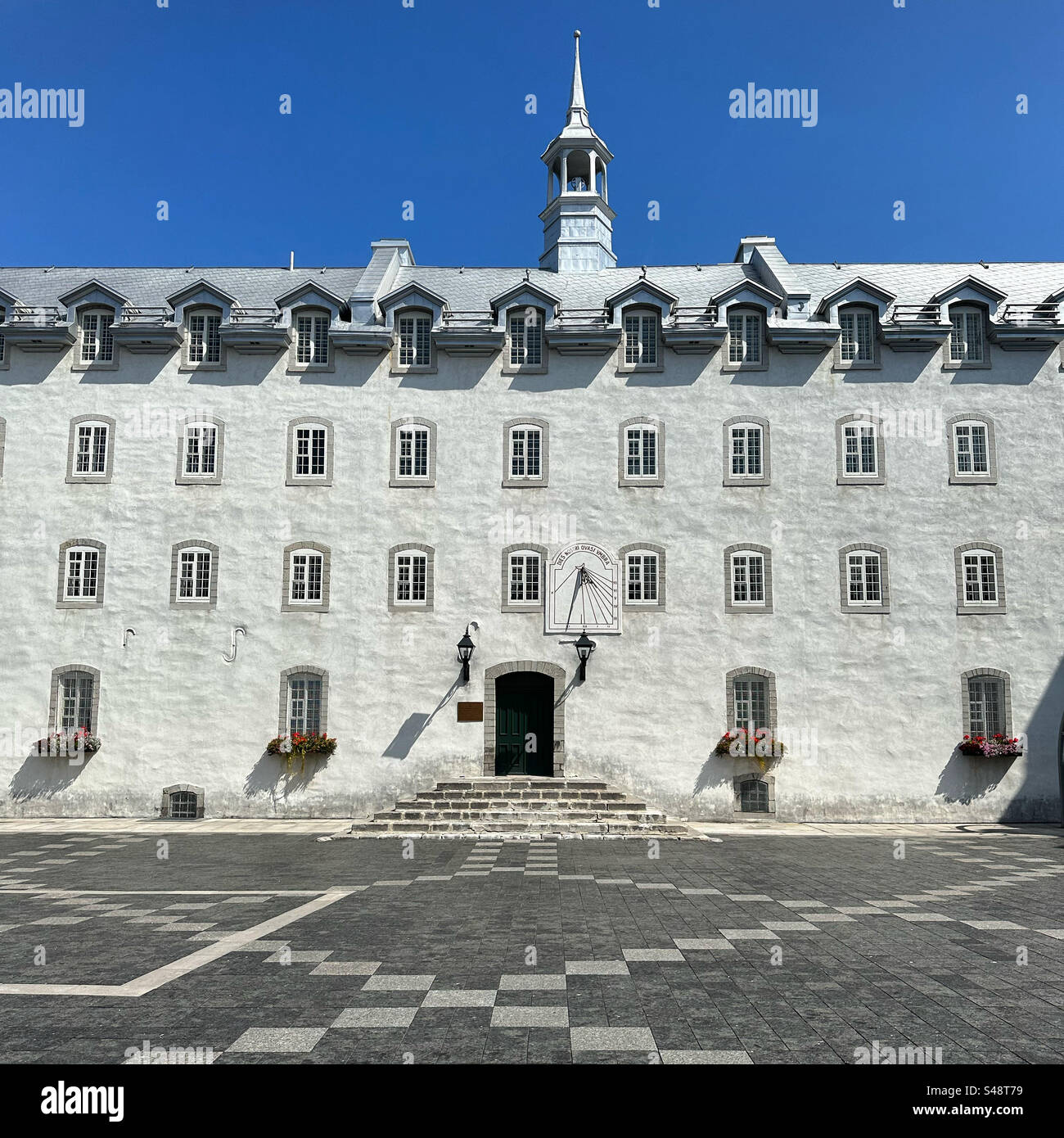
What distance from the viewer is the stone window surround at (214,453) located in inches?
1024

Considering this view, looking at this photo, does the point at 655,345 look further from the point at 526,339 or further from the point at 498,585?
the point at 498,585

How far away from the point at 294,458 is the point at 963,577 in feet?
59.9

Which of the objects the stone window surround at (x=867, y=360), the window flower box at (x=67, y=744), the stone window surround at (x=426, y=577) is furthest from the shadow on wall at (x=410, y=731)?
the stone window surround at (x=867, y=360)

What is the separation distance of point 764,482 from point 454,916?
1768cm

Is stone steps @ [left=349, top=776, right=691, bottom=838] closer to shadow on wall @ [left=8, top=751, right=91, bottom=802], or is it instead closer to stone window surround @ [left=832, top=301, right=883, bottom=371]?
shadow on wall @ [left=8, top=751, right=91, bottom=802]

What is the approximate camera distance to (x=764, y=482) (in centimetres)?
2589

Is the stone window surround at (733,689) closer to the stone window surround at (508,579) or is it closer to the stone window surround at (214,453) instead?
the stone window surround at (508,579)

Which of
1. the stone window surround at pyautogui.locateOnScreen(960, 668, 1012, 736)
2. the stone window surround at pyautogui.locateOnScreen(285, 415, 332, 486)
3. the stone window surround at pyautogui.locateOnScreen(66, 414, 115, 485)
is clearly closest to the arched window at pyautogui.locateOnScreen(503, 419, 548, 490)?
the stone window surround at pyautogui.locateOnScreen(285, 415, 332, 486)

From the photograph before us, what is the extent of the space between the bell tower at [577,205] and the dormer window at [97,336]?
14585 millimetres

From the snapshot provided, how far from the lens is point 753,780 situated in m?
24.7

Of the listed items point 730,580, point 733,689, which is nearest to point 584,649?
point 733,689

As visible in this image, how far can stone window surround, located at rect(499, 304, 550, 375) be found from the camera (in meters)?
26.6

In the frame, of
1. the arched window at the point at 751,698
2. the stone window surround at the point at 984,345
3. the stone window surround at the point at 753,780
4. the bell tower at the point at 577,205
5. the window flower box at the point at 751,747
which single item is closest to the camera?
the window flower box at the point at 751,747
